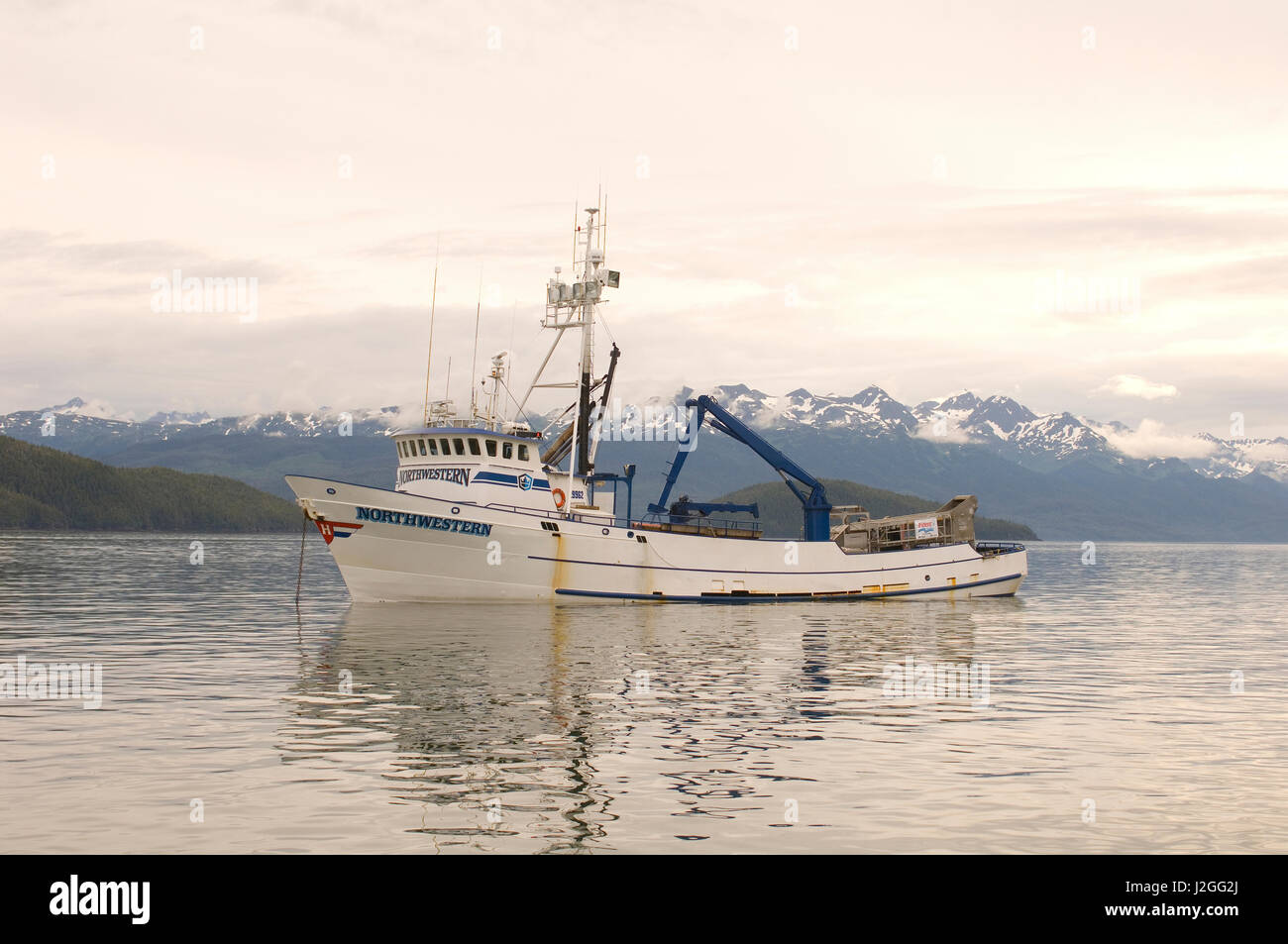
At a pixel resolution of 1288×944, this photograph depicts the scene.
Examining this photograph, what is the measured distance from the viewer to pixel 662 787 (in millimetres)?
17203

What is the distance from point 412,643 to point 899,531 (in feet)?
131

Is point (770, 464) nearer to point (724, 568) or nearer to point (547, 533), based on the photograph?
Answer: point (724, 568)

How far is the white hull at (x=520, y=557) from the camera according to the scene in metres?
48.5

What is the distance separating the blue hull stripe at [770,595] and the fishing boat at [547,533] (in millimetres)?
72

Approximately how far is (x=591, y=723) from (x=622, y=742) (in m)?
2.09

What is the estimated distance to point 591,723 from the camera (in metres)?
22.8

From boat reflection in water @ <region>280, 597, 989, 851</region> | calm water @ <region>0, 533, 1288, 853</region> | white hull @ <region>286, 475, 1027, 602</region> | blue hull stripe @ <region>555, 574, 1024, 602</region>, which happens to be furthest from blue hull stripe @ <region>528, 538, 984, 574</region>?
calm water @ <region>0, 533, 1288, 853</region>

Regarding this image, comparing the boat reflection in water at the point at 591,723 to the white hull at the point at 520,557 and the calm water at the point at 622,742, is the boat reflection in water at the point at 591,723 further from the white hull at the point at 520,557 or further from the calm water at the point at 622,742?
the white hull at the point at 520,557

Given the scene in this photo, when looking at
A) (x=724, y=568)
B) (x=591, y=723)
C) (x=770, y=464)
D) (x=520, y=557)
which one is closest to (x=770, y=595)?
(x=724, y=568)

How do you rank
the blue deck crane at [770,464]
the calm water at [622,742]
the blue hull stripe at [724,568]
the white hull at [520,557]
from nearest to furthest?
the calm water at [622,742], the white hull at [520,557], the blue hull stripe at [724,568], the blue deck crane at [770,464]

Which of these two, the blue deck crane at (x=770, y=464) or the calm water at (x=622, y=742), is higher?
the blue deck crane at (x=770, y=464)

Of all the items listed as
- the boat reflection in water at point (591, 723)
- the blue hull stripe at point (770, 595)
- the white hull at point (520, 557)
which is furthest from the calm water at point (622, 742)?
the blue hull stripe at point (770, 595)
